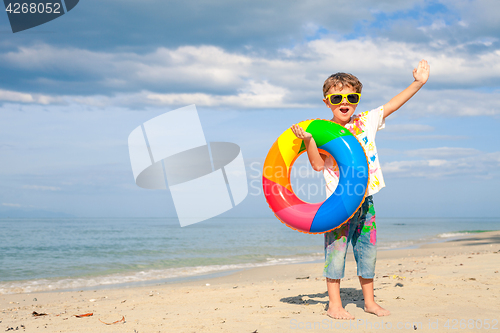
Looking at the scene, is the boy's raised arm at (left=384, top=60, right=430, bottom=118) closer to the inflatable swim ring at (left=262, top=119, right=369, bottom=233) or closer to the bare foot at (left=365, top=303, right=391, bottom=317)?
the inflatable swim ring at (left=262, top=119, right=369, bottom=233)

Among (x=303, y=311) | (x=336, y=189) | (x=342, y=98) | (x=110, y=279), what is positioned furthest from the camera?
(x=110, y=279)

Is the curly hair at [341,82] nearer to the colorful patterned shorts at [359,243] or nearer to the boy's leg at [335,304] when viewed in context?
the colorful patterned shorts at [359,243]

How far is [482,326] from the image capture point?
98.7 inches

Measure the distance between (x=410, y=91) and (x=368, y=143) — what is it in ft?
1.71

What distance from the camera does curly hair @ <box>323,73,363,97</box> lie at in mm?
2943

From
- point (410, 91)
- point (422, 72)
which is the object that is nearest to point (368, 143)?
point (410, 91)

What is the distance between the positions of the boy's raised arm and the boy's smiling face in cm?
26

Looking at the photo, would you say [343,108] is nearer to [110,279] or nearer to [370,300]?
[370,300]

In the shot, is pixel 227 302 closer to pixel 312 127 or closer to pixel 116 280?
pixel 312 127

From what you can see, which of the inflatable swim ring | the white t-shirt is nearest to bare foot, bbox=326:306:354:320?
the inflatable swim ring

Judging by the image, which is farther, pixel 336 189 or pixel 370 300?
pixel 370 300

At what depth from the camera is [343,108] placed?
2.98 metres

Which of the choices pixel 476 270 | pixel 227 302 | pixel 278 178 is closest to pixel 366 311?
pixel 278 178

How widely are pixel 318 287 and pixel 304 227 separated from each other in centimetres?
214
